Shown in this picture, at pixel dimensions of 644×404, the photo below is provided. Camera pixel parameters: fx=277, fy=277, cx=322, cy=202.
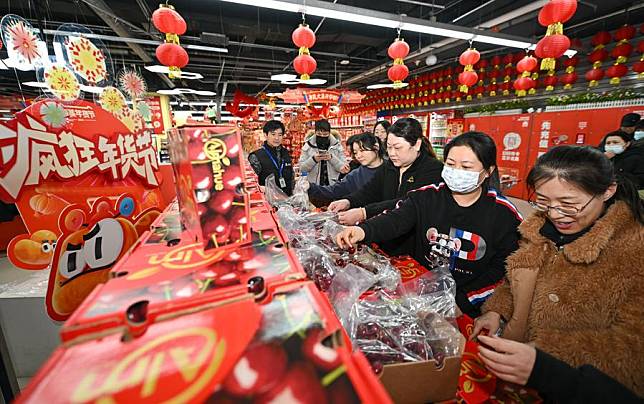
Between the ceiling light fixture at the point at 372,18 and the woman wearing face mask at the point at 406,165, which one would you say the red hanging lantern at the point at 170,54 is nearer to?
the ceiling light fixture at the point at 372,18

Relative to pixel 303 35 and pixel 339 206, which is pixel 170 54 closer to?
pixel 303 35

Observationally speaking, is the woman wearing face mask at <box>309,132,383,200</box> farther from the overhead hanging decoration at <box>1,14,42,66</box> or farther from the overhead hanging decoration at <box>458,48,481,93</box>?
the overhead hanging decoration at <box>458,48,481,93</box>

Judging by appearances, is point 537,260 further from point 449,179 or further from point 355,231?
point 355,231

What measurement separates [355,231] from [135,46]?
937cm

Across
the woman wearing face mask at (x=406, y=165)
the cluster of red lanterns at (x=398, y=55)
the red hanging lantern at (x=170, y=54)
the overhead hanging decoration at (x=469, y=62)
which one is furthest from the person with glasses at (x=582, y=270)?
the overhead hanging decoration at (x=469, y=62)

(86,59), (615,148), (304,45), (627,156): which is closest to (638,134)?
(615,148)

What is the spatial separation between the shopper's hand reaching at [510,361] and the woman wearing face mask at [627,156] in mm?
4777

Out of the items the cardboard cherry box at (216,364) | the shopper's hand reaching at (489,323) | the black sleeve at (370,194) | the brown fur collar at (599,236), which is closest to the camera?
the cardboard cherry box at (216,364)

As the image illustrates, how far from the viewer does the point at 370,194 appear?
2938 mm

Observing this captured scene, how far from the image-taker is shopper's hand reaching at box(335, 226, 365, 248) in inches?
60.6

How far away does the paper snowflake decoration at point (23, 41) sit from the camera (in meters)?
2.18

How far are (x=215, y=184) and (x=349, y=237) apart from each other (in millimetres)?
884

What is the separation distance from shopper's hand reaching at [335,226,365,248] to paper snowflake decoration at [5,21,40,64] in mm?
2994

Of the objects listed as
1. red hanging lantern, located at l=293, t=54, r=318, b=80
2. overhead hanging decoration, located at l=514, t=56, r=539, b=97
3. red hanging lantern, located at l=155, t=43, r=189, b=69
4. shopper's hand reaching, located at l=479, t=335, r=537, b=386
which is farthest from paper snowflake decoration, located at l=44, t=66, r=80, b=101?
overhead hanging decoration, located at l=514, t=56, r=539, b=97
